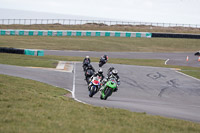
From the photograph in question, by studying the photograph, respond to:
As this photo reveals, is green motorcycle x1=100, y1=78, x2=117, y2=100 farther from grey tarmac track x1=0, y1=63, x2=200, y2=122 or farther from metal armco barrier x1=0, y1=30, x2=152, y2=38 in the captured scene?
metal armco barrier x1=0, y1=30, x2=152, y2=38

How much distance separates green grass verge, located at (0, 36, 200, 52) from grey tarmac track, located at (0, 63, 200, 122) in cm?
2397

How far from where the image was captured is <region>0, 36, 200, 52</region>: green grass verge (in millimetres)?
55178

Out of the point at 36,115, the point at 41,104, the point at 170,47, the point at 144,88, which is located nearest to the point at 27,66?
the point at 144,88

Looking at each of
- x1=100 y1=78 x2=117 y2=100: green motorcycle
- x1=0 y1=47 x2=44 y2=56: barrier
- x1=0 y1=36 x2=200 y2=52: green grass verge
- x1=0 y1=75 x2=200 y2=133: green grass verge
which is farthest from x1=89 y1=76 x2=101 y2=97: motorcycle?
x1=0 y1=36 x2=200 y2=52: green grass verge

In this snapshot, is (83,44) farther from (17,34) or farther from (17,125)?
(17,125)

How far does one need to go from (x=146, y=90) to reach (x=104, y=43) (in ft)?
128

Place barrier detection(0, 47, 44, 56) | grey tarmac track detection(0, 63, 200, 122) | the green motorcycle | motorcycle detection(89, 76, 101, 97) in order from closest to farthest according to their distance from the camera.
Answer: grey tarmac track detection(0, 63, 200, 122) < the green motorcycle < motorcycle detection(89, 76, 101, 97) < barrier detection(0, 47, 44, 56)

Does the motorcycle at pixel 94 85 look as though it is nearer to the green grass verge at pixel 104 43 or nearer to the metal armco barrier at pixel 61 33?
the green grass verge at pixel 104 43

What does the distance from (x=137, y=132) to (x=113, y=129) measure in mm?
597

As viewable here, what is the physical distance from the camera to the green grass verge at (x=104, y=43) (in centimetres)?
5518

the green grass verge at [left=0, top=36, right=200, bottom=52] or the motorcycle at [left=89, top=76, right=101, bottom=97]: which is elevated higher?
the green grass verge at [left=0, top=36, right=200, bottom=52]

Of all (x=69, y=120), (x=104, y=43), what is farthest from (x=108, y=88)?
(x=104, y=43)

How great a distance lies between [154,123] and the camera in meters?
10.5

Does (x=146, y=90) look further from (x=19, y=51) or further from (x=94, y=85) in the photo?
(x=19, y=51)
